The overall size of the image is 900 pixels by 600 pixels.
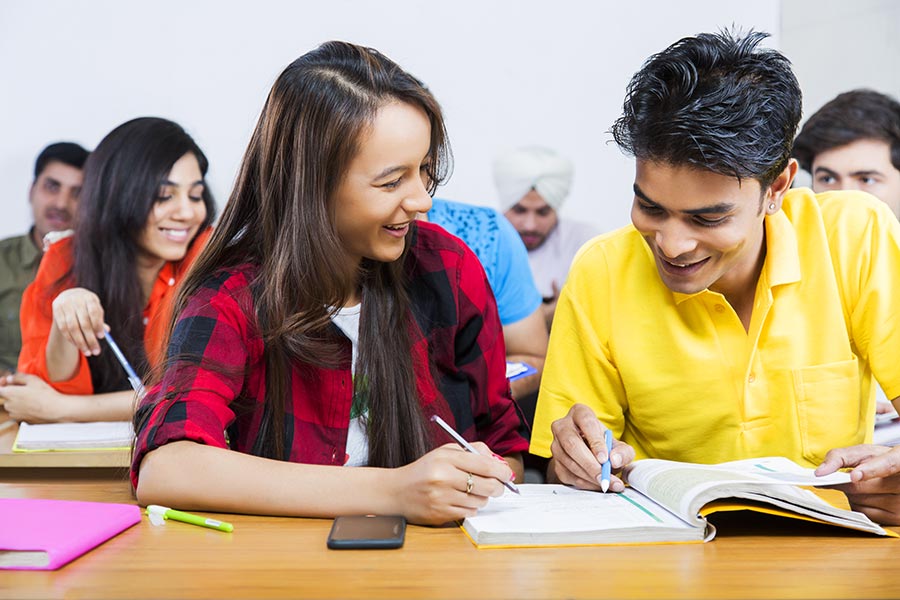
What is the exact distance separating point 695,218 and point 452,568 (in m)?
0.67

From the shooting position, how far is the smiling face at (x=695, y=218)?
53.1 inches

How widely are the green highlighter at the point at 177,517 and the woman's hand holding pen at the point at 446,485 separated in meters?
0.22

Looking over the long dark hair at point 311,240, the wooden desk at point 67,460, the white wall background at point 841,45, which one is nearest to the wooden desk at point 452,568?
the long dark hair at point 311,240

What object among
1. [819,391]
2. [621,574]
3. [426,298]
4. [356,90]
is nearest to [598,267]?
[426,298]

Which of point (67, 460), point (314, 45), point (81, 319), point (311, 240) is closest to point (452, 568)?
point (311, 240)

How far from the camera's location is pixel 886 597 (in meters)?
0.90

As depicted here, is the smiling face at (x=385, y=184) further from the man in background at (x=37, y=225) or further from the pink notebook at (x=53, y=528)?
the man in background at (x=37, y=225)

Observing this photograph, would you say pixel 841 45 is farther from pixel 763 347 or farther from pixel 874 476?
pixel 874 476

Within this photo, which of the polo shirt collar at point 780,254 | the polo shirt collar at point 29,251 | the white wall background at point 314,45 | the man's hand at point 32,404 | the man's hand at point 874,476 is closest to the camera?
the man's hand at point 874,476

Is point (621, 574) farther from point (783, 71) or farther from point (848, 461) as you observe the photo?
point (783, 71)

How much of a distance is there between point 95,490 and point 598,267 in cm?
88

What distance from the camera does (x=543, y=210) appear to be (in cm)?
310

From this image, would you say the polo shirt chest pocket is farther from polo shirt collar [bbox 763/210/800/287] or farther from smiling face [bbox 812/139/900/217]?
smiling face [bbox 812/139/900/217]

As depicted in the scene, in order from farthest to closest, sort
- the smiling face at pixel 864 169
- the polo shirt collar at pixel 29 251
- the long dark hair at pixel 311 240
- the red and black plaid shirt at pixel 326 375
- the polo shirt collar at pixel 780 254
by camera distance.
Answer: the polo shirt collar at pixel 29 251 → the smiling face at pixel 864 169 → the polo shirt collar at pixel 780 254 → the long dark hair at pixel 311 240 → the red and black plaid shirt at pixel 326 375
